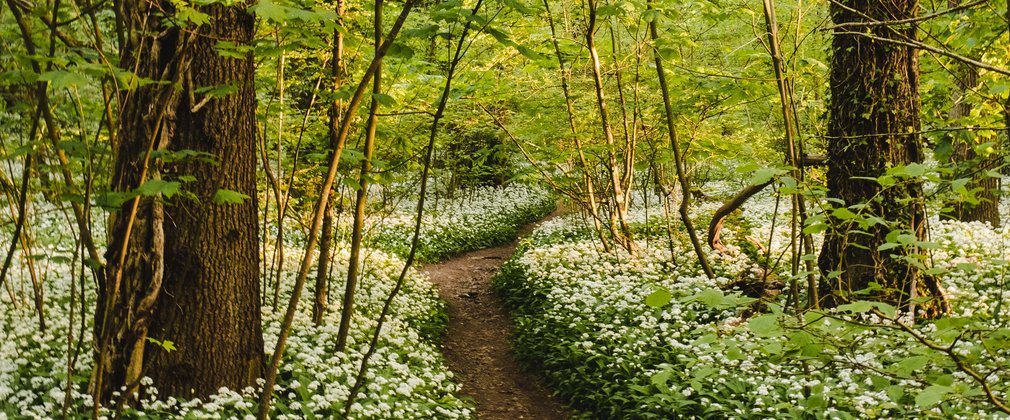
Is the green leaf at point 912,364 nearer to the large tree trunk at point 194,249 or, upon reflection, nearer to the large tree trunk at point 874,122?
the large tree trunk at point 194,249

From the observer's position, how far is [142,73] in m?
4.09

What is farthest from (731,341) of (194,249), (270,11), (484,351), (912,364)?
(484,351)

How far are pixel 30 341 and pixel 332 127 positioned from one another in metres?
3.64

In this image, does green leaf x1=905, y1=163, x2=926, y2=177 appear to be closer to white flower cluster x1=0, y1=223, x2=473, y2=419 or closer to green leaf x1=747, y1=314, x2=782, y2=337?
green leaf x1=747, y1=314, x2=782, y2=337

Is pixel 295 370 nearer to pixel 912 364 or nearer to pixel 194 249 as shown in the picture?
pixel 194 249

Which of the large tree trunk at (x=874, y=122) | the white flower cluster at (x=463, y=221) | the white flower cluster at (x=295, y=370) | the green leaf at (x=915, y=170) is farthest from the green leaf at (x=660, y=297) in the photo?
the white flower cluster at (x=463, y=221)

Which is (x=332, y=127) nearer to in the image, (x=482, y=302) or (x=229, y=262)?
(x=229, y=262)

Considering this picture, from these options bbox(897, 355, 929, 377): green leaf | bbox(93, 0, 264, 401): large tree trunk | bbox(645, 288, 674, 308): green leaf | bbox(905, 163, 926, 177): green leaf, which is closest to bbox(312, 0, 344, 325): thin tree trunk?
bbox(93, 0, 264, 401): large tree trunk

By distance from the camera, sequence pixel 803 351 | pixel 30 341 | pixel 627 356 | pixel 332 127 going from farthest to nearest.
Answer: pixel 332 127, pixel 627 356, pixel 30 341, pixel 803 351

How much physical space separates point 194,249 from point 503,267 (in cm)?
832

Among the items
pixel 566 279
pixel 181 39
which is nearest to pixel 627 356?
pixel 566 279

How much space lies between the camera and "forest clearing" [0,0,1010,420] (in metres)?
2.64

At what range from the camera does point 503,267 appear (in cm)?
1255

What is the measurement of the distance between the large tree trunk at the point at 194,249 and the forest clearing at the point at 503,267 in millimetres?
21
